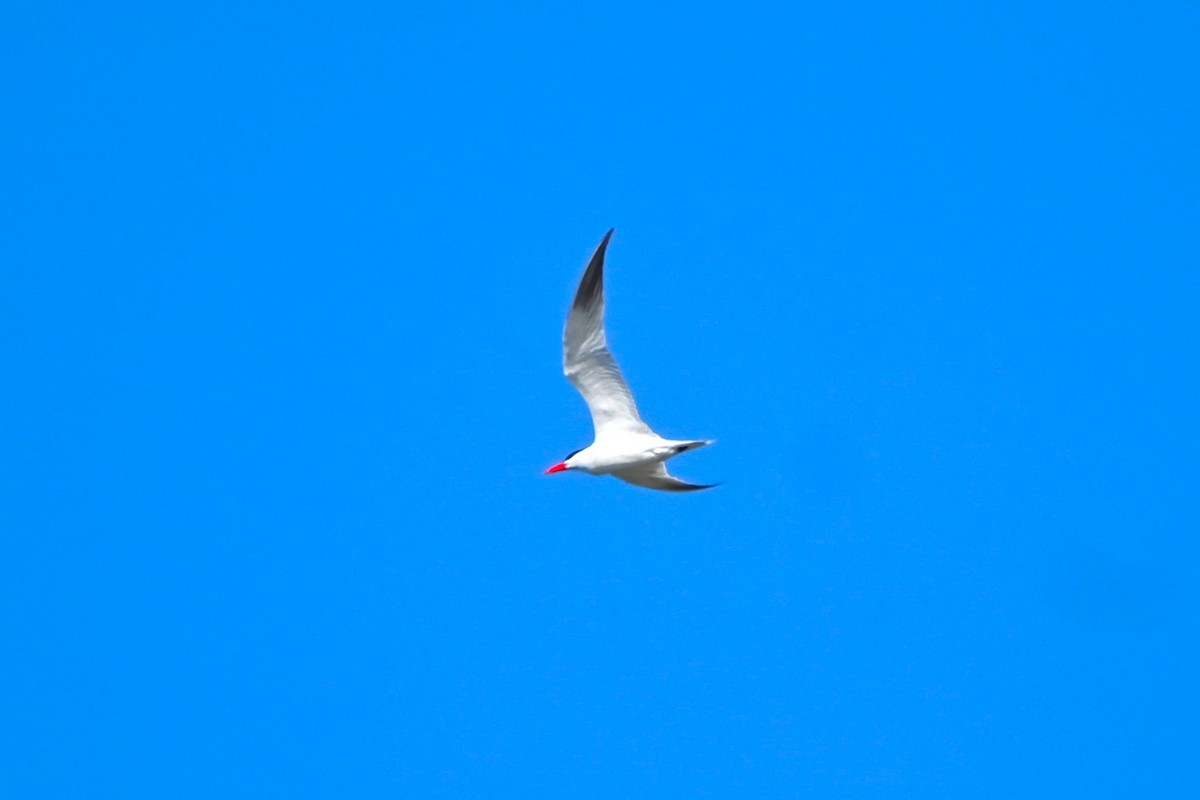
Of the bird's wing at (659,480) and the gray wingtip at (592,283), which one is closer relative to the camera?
the gray wingtip at (592,283)

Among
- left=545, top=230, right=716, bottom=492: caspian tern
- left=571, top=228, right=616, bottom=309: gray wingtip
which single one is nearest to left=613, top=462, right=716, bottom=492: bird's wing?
left=545, top=230, right=716, bottom=492: caspian tern

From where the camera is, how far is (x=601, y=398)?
1883 cm

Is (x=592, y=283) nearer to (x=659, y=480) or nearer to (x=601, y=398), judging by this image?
(x=601, y=398)

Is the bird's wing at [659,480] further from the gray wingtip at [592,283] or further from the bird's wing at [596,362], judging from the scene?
the gray wingtip at [592,283]

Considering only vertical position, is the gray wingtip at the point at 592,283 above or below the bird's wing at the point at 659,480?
above

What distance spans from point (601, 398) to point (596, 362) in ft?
1.65

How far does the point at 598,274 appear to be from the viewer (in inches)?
715

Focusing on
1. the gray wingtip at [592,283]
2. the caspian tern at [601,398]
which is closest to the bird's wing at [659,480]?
the caspian tern at [601,398]

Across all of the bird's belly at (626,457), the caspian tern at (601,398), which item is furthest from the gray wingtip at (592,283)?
the bird's belly at (626,457)

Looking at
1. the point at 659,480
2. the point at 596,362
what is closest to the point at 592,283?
the point at 596,362

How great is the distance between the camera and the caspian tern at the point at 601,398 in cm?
1819

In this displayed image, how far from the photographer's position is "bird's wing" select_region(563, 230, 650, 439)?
59.7 feet

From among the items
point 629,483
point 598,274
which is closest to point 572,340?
point 598,274

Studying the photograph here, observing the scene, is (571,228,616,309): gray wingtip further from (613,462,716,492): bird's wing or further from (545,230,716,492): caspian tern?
(613,462,716,492): bird's wing
